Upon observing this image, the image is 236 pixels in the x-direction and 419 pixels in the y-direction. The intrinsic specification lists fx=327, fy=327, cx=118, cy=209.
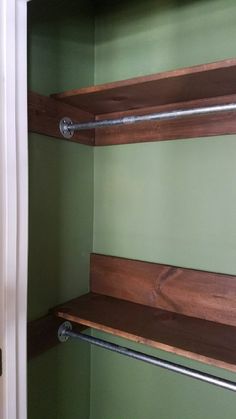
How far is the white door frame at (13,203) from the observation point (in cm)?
77

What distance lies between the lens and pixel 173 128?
3.51 ft

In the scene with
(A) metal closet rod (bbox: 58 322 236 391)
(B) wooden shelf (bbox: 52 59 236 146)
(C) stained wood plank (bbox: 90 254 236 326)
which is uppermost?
(B) wooden shelf (bbox: 52 59 236 146)

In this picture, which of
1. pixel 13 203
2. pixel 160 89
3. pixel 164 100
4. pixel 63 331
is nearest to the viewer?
pixel 13 203

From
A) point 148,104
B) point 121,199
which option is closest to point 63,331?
point 121,199

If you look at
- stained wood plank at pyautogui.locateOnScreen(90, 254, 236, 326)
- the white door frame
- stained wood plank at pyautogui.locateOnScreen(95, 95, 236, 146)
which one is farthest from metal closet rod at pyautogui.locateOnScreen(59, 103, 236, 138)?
stained wood plank at pyautogui.locateOnScreen(90, 254, 236, 326)

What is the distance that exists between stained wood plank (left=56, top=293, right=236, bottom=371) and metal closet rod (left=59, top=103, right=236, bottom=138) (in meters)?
0.58

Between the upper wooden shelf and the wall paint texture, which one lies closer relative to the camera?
the upper wooden shelf

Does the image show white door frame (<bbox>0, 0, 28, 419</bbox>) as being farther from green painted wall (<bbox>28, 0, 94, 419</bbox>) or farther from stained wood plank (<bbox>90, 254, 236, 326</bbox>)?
stained wood plank (<bbox>90, 254, 236, 326</bbox>)

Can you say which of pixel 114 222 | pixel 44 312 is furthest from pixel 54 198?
pixel 44 312

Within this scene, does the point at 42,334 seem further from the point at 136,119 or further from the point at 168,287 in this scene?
the point at 136,119

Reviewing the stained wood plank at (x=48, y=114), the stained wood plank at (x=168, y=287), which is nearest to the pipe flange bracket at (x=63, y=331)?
the stained wood plank at (x=168, y=287)

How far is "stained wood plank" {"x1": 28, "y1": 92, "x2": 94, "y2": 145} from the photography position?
963mm

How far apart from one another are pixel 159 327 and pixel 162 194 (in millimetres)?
425

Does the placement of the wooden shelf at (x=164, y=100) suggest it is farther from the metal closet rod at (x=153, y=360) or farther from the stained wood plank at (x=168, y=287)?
the metal closet rod at (x=153, y=360)
